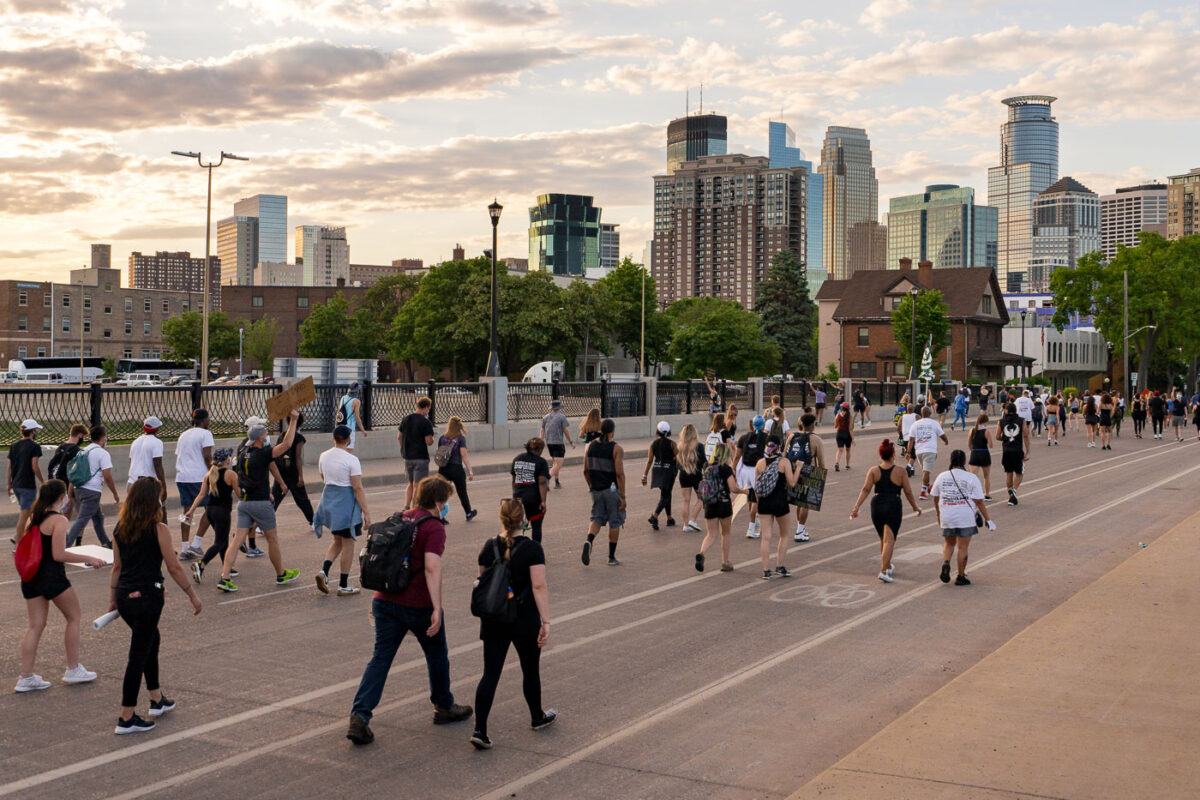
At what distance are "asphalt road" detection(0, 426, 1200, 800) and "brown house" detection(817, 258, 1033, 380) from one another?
80.5 meters

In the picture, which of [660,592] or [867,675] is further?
[660,592]

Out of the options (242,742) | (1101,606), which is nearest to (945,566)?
(1101,606)

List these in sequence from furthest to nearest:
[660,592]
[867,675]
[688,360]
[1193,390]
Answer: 1. [1193,390]
2. [688,360]
3. [660,592]
4. [867,675]

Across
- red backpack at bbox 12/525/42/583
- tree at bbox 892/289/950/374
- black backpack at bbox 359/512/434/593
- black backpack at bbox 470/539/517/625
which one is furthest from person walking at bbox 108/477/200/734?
tree at bbox 892/289/950/374

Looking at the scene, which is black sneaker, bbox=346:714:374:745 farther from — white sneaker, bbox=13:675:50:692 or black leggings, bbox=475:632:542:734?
white sneaker, bbox=13:675:50:692

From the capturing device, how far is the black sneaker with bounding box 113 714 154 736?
7441mm

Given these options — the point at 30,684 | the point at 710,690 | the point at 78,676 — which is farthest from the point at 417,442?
the point at 710,690

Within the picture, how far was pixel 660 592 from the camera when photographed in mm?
12430

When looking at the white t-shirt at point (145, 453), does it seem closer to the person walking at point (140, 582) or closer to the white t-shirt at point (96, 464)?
the white t-shirt at point (96, 464)

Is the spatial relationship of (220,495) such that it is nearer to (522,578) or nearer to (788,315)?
(522,578)

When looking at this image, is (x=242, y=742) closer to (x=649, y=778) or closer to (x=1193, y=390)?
(x=649, y=778)

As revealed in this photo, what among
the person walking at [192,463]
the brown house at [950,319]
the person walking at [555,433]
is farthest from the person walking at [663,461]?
the brown house at [950,319]

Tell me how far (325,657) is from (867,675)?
14.6 feet

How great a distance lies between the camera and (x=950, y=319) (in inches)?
3647
